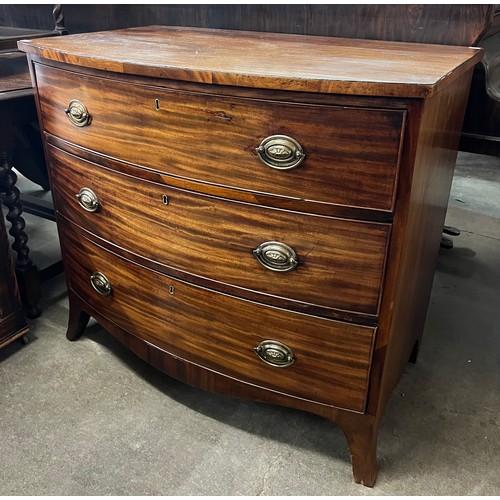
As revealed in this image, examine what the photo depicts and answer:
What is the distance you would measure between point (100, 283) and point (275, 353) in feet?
1.88

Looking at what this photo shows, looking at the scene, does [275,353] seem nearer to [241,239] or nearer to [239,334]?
[239,334]

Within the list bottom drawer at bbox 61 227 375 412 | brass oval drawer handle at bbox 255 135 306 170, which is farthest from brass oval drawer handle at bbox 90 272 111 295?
brass oval drawer handle at bbox 255 135 306 170

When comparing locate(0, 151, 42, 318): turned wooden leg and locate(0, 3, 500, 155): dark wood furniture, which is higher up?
locate(0, 3, 500, 155): dark wood furniture

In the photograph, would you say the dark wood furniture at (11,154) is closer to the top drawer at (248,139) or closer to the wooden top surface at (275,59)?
the wooden top surface at (275,59)

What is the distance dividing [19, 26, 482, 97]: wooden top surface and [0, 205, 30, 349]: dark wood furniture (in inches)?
25.4

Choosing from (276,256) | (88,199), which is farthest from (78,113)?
(276,256)

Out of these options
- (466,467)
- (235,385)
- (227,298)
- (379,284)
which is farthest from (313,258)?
(466,467)

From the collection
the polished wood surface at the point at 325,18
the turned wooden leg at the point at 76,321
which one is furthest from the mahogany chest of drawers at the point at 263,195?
the turned wooden leg at the point at 76,321

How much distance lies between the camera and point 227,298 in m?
1.24

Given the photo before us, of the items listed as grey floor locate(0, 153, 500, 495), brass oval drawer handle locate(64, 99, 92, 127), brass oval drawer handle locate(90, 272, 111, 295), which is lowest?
grey floor locate(0, 153, 500, 495)

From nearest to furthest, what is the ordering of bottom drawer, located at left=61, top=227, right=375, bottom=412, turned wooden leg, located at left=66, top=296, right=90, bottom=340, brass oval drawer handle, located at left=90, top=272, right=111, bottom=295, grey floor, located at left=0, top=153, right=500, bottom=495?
bottom drawer, located at left=61, top=227, right=375, bottom=412
grey floor, located at left=0, top=153, right=500, bottom=495
brass oval drawer handle, located at left=90, top=272, right=111, bottom=295
turned wooden leg, located at left=66, top=296, right=90, bottom=340

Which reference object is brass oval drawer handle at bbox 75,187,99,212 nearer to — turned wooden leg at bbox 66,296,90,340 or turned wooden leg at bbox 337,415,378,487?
turned wooden leg at bbox 66,296,90,340

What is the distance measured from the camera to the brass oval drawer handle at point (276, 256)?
3.61 feet

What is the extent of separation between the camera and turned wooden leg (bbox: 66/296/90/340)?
1.73 metres
